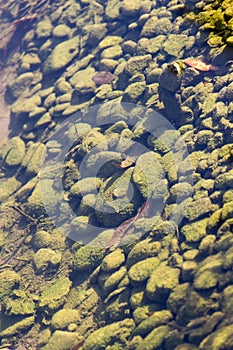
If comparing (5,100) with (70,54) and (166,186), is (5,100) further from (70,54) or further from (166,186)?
(166,186)

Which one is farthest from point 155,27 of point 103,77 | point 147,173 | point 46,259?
point 46,259

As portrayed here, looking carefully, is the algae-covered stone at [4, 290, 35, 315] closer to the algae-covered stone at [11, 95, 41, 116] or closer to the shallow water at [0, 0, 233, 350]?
the shallow water at [0, 0, 233, 350]

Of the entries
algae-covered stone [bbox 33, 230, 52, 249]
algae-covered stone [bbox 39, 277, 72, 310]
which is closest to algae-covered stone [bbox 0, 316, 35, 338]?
algae-covered stone [bbox 39, 277, 72, 310]

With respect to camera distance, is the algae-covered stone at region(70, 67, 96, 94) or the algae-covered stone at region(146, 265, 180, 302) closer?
the algae-covered stone at region(146, 265, 180, 302)

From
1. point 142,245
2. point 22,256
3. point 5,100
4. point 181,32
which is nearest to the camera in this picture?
point 142,245

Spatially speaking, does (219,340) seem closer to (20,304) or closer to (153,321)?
(153,321)

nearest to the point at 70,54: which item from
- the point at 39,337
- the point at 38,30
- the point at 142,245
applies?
the point at 38,30
